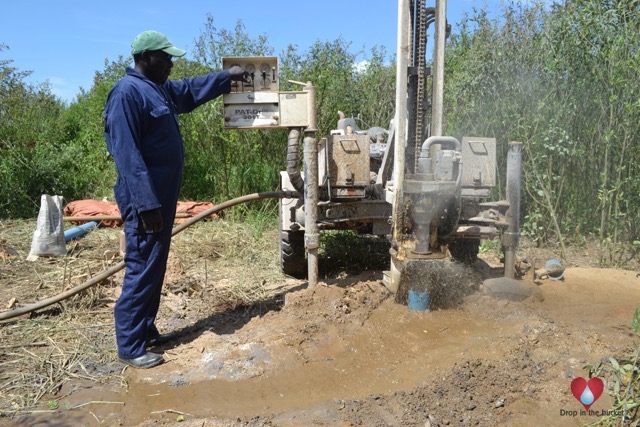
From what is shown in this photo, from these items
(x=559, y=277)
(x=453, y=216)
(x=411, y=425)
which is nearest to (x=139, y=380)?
(x=411, y=425)

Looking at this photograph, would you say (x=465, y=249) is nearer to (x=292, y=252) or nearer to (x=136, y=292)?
(x=292, y=252)

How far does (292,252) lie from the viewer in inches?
232

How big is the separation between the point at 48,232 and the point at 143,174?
342 centimetres

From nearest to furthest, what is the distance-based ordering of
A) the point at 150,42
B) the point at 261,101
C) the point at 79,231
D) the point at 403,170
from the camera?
the point at 150,42 < the point at 403,170 < the point at 261,101 < the point at 79,231

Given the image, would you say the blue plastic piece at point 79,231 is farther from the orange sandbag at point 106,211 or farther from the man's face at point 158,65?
the man's face at point 158,65

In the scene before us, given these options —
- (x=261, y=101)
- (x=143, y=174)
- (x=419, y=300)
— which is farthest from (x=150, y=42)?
(x=419, y=300)

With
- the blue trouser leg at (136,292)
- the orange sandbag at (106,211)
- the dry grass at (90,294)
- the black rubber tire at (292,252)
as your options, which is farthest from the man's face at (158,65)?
the orange sandbag at (106,211)

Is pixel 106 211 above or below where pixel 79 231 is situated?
above

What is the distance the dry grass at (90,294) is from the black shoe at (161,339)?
0.27 meters

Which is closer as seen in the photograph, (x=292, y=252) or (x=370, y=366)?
(x=370, y=366)

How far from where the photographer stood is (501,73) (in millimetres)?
7363

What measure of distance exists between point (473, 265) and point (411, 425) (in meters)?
2.96

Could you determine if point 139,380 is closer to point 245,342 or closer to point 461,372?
point 245,342

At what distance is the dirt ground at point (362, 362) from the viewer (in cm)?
316
